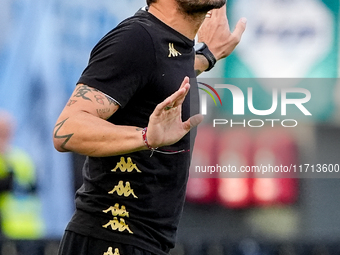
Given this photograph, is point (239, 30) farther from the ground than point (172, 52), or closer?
farther from the ground

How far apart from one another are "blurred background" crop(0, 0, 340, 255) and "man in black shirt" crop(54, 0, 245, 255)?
1.48 m

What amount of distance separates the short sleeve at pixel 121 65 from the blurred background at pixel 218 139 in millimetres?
1751

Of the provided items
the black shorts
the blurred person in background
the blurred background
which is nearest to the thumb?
the black shorts

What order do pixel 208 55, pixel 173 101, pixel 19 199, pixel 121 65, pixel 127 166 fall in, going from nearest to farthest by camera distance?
1. pixel 173 101
2. pixel 121 65
3. pixel 127 166
4. pixel 208 55
5. pixel 19 199

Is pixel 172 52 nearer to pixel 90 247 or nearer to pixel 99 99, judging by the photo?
pixel 99 99

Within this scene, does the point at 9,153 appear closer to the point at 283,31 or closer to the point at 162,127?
the point at 283,31

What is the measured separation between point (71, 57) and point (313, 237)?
6.38 feet

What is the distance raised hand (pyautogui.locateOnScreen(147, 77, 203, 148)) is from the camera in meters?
1.31

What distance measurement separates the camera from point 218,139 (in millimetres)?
3266

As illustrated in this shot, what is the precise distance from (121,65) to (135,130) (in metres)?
0.21

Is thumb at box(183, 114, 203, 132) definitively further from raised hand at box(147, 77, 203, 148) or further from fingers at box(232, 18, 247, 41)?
fingers at box(232, 18, 247, 41)

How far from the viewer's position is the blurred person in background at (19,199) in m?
3.21

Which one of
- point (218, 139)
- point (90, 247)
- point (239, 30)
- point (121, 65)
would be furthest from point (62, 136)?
point (218, 139)

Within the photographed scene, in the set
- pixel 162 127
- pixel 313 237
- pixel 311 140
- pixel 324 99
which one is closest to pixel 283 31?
pixel 324 99
